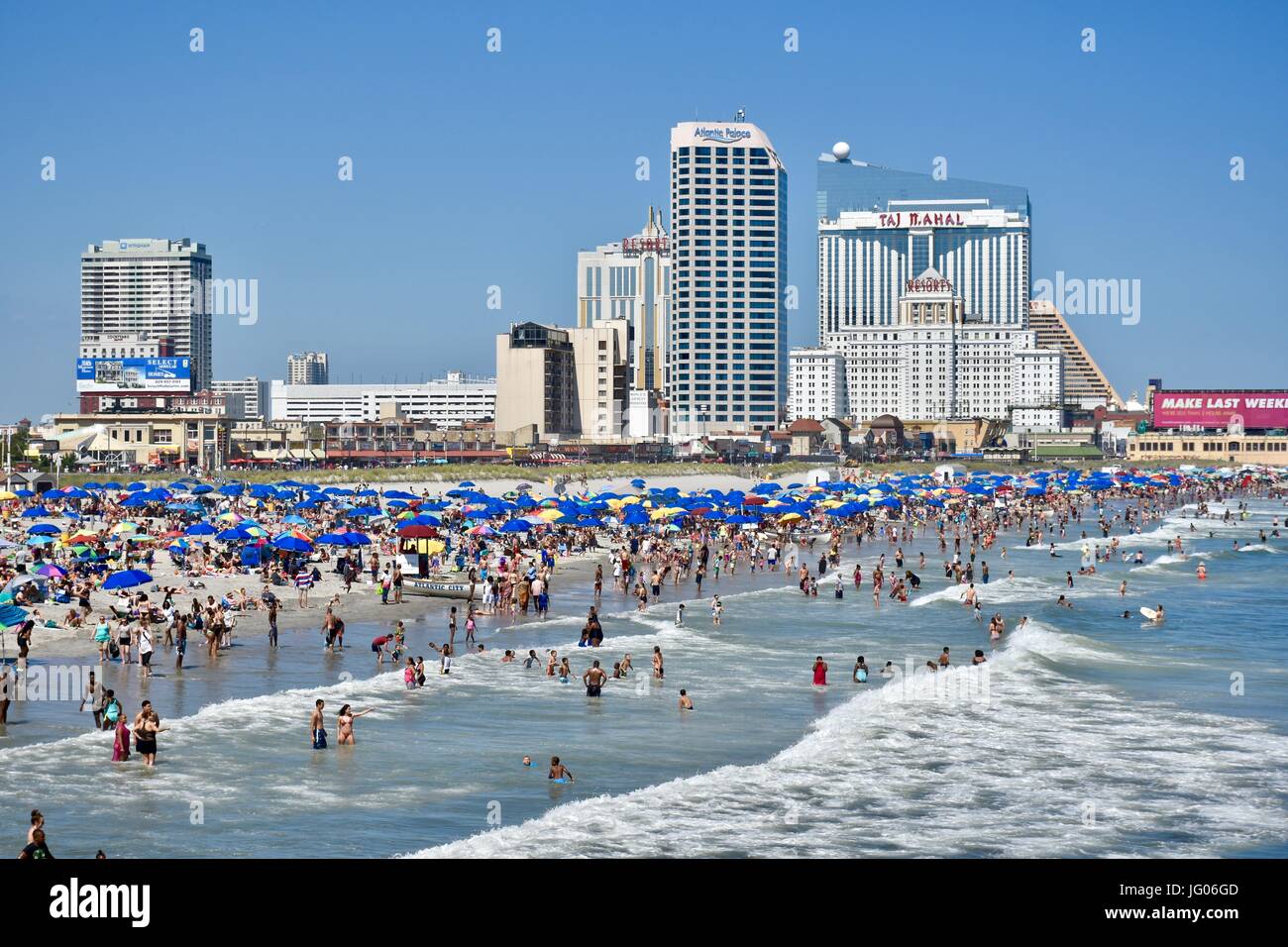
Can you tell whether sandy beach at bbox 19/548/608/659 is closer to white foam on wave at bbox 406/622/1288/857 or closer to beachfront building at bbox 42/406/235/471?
white foam on wave at bbox 406/622/1288/857

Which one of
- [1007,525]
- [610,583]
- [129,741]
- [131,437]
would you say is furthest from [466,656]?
[131,437]

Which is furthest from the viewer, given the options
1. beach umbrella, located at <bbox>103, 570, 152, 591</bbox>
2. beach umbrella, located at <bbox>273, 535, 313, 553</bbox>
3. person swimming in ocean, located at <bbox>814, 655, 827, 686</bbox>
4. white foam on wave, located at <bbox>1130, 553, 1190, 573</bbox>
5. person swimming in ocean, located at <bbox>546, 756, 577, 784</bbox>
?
white foam on wave, located at <bbox>1130, 553, 1190, 573</bbox>

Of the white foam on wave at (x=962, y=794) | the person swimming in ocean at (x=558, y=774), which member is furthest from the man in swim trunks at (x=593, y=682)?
the person swimming in ocean at (x=558, y=774)

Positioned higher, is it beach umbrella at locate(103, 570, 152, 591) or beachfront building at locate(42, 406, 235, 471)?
beachfront building at locate(42, 406, 235, 471)

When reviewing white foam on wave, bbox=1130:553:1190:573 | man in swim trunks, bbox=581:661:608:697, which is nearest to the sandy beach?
man in swim trunks, bbox=581:661:608:697

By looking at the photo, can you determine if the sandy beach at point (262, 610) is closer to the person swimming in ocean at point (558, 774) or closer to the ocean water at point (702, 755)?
the ocean water at point (702, 755)

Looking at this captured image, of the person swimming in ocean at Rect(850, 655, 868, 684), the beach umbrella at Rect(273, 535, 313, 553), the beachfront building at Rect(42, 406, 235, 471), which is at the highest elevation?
the beachfront building at Rect(42, 406, 235, 471)
